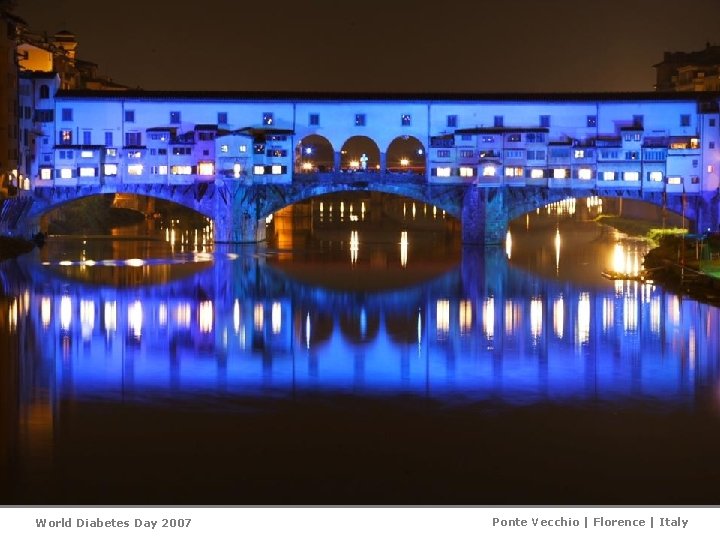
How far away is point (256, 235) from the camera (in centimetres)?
5659

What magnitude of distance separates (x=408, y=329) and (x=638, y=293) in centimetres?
963

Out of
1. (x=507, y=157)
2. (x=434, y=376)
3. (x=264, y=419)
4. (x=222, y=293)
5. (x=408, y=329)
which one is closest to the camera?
(x=264, y=419)

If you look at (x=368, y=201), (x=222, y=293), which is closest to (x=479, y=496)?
(x=222, y=293)

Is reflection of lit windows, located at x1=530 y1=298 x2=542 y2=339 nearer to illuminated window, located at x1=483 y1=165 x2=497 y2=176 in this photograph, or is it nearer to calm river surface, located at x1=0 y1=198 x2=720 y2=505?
calm river surface, located at x1=0 y1=198 x2=720 y2=505

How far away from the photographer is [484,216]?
2116 inches

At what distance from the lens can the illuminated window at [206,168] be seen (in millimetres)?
53378

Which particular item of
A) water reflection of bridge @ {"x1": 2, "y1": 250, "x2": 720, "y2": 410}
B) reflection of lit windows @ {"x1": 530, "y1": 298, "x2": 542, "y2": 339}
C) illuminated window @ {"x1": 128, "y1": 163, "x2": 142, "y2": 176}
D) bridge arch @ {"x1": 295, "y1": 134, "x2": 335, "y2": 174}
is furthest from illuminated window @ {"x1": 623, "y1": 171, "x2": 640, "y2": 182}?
reflection of lit windows @ {"x1": 530, "y1": 298, "x2": 542, "y2": 339}

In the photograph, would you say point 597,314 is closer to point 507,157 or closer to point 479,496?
point 479,496

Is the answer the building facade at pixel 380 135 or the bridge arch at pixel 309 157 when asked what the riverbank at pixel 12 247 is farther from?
the bridge arch at pixel 309 157

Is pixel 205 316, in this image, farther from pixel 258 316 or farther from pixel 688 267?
pixel 688 267

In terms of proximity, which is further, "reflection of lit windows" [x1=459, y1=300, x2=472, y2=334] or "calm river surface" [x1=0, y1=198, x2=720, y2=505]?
"reflection of lit windows" [x1=459, y1=300, x2=472, y2=334]

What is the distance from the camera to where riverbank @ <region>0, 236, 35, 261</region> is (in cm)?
4482

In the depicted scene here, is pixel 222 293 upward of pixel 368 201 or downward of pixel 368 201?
downward

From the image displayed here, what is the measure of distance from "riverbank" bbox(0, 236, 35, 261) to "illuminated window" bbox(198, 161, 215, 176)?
8706 mm
